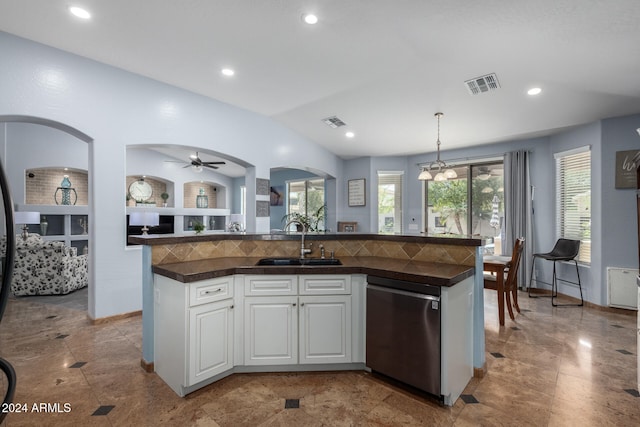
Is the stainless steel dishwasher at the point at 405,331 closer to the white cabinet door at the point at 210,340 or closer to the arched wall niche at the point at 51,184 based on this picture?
the white cabinet door at the point at 210,340

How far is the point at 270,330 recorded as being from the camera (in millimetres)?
2461

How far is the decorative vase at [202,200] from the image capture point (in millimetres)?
9945

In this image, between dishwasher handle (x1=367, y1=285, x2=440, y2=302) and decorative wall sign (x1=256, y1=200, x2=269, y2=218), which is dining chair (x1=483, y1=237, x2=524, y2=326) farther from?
decorative wall sign (x1=256, y1=200, x2=269, y2=218)

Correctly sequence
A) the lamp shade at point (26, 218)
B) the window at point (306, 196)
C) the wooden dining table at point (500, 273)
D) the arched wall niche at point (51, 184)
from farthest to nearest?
1. the window at point (306, 196)
2. the arched wall niche at point (51, 184)
3. the lamp shade at point (26, 218)
4. the wooden dining table at point (500, 273)

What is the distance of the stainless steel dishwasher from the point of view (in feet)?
6.91

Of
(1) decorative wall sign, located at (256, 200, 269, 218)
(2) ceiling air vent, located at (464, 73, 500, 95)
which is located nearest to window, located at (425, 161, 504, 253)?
(2) ceiling air vent, located at (464, 73, 500, 95)

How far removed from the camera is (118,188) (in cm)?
386

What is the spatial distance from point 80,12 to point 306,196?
21.3 feet

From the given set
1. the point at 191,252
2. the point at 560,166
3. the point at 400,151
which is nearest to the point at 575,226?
the point at 560,166

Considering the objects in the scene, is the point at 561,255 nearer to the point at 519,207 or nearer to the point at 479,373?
the point at 519,207

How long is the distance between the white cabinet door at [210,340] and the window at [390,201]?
16.9 feet

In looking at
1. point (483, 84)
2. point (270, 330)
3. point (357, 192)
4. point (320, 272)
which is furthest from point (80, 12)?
point (357, 192)

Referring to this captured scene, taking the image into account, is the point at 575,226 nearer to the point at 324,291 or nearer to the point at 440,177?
the point at 440,177

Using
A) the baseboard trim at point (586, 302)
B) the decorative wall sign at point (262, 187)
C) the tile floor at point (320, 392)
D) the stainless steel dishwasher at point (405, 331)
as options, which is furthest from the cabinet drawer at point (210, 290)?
the baseboard trim at point (586, 302)
